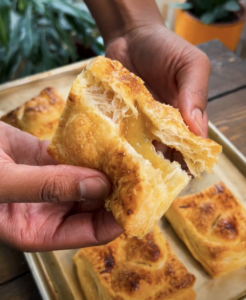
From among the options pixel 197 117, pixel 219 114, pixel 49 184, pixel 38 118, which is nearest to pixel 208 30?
pixel 219 114

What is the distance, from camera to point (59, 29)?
2.77m

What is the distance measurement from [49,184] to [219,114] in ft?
5.27

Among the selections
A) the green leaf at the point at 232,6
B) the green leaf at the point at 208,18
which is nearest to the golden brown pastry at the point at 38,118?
the green leaf at the point at 208,18

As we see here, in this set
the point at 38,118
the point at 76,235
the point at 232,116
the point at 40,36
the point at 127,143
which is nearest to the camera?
the point at 127,143

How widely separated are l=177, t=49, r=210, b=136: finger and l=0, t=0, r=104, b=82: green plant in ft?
4.92

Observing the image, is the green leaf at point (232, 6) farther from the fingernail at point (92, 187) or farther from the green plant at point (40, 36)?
the fingernail at point (92, 187)

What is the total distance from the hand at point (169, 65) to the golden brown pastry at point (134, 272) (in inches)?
23.8

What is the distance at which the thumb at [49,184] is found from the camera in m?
0.98

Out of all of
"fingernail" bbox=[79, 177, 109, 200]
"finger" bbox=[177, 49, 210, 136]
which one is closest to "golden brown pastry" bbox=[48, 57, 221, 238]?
"fingernail" bbox=[79, 177, 109, 200]

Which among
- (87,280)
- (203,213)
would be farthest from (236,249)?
(87,280)

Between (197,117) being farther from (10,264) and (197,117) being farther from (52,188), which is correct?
(10,264)

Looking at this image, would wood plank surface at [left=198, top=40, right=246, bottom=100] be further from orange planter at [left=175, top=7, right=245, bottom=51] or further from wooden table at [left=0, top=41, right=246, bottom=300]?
orange planter at [left=175, top=7, right=245, bottom=51]

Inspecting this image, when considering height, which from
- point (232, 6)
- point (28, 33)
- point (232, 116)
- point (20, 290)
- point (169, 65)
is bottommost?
point (20, 290)

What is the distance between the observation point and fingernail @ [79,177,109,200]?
98 cm
